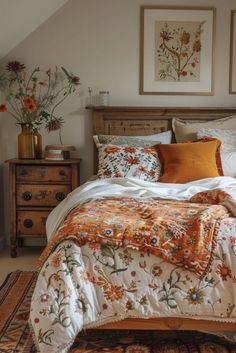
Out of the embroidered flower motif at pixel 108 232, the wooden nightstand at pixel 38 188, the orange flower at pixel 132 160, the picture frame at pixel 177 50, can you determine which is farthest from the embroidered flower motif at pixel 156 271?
the picture frame at pixel 177 50

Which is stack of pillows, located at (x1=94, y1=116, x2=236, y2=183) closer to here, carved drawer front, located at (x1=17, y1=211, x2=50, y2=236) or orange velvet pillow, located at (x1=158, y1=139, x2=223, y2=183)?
orange velvet pillow, located at (x1=158, y1=139, x2=223, y2=183)

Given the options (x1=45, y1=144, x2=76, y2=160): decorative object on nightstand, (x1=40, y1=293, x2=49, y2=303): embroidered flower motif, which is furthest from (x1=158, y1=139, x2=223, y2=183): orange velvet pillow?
(x1=40, y1=293, x2=49, y2=303): embroidered flower motif

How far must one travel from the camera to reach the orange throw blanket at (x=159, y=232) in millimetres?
1972

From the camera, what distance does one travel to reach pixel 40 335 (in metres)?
1.94

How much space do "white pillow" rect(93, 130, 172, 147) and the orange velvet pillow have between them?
0.70ft

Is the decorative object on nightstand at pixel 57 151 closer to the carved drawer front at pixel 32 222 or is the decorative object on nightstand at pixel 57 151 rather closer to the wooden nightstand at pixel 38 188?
the wooden nightstand at pixel 38 188

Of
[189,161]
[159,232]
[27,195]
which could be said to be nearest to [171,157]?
[189,161]

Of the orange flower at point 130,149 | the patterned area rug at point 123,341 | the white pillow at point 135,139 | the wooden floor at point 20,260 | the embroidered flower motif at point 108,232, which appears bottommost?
the wooden floor at point 20,260

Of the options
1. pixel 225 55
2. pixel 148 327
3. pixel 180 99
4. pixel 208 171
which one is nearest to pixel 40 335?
pixel 148 327

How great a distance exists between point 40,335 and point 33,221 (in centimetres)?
190

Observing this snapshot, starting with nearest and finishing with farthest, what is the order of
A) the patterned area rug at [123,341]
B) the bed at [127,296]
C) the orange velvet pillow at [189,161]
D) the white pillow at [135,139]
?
the bed at [127,296]
the patterned area rug at [123,341]
the orange velvet pillow at [189,161]
the white pillow at [135,139]

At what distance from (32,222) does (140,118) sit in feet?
4.32

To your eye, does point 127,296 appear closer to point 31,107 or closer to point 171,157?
point 171,157

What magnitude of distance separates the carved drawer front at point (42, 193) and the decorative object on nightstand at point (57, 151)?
253 mm
